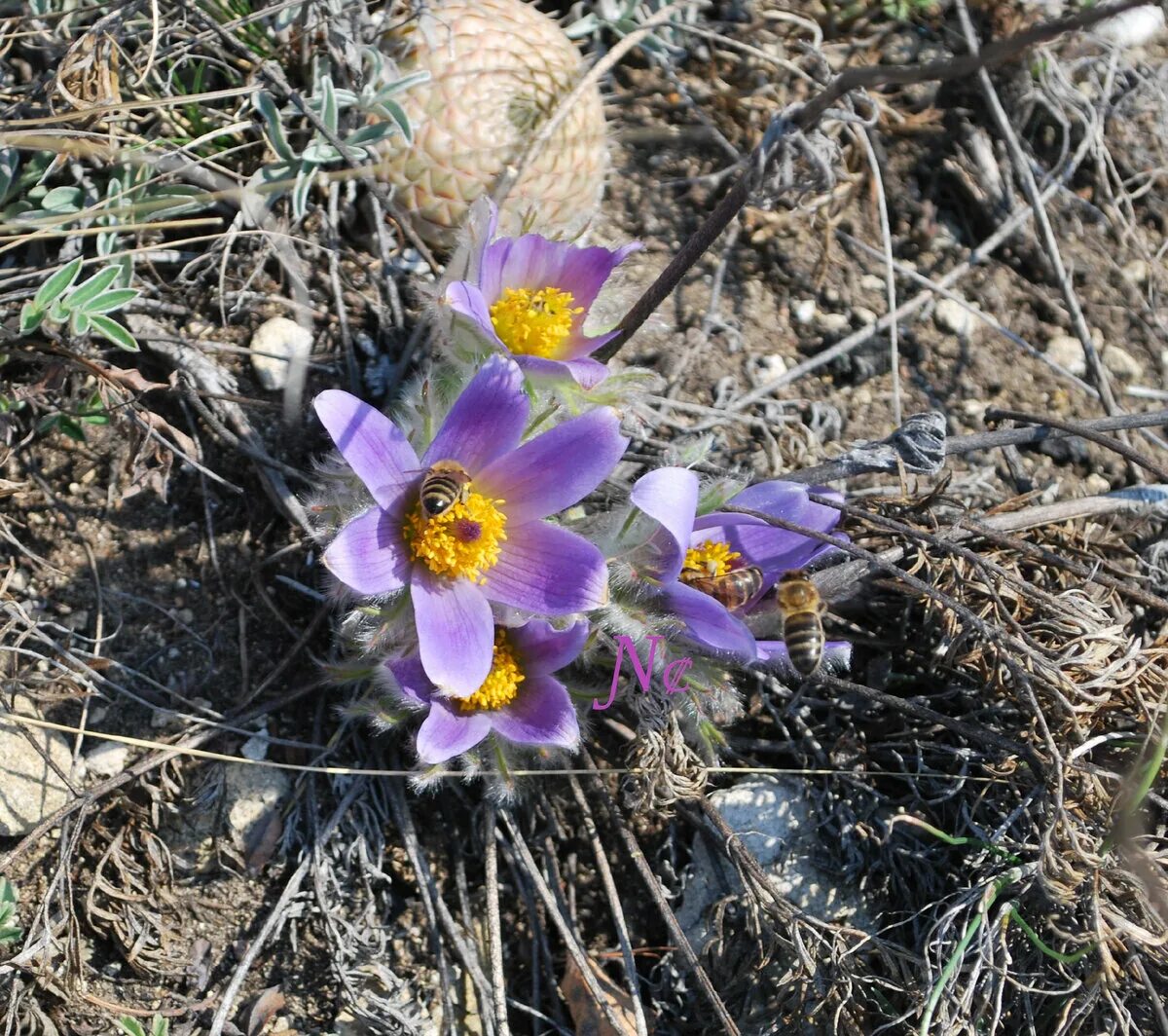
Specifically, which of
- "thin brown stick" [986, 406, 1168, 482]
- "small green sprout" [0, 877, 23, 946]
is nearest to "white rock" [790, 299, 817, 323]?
"thin brown stick" [986, 406, 1168, 482]

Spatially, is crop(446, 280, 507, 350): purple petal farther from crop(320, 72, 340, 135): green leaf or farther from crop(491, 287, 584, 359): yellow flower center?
crop(320, 72, 340, 135): green leaf

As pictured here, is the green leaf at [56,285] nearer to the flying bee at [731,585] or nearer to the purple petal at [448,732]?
the purple petal at [448,732]

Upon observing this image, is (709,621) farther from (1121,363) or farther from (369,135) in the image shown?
(1121,363)

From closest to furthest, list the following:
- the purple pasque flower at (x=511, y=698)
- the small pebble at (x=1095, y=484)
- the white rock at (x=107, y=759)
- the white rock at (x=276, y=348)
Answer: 1. the purple pasque flower at (x=511, y=698)
2. the white rock at (x=107, y=759)
3. the white rock at (x=276, y=348)
4. the small pebble at (x=1095, y=484)

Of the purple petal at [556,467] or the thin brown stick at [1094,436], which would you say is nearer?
the purple petal at [556,467]

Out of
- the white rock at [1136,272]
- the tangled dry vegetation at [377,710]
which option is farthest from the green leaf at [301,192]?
the white rock at [1136,272]

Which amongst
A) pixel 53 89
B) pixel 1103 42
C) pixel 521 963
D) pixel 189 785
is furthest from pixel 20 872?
pixel 1103 42
